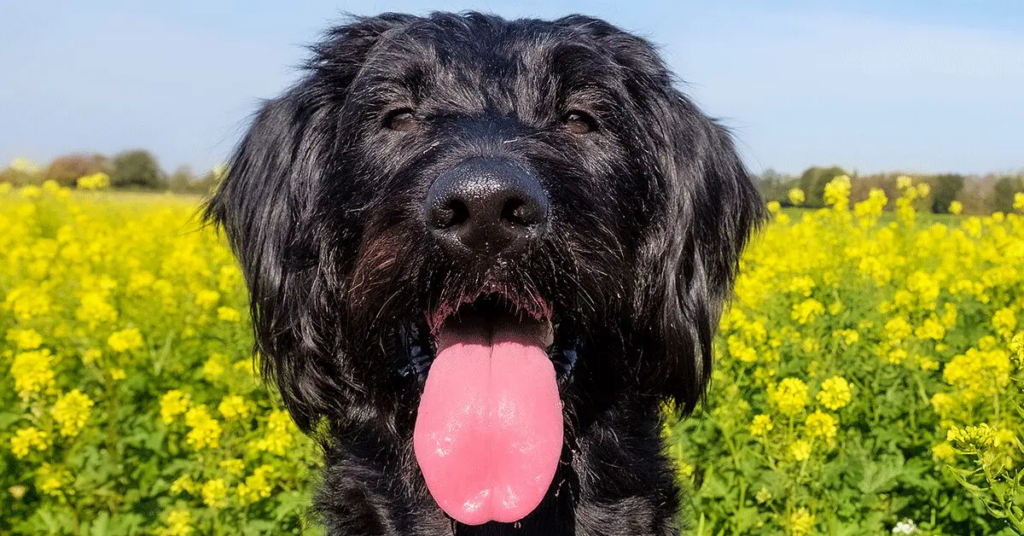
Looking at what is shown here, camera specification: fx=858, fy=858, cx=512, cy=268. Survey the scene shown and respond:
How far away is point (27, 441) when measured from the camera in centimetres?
363

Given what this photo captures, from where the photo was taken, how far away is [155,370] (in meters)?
4.78

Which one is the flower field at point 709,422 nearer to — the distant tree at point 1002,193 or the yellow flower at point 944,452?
the yellow flower at point 944,452

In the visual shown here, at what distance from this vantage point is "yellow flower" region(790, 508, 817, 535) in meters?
3.60

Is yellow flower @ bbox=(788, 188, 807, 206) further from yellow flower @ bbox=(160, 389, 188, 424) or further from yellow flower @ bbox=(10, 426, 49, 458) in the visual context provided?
yellow flower @ bbox=(10, 426, 49, 458)

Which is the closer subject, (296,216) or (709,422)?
(296,216)

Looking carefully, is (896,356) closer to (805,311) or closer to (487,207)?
(805,311)

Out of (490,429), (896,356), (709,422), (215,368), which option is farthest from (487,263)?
(896,356)

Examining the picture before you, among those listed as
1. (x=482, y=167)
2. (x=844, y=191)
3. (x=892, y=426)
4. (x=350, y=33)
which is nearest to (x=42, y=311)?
(x=350, y=33)

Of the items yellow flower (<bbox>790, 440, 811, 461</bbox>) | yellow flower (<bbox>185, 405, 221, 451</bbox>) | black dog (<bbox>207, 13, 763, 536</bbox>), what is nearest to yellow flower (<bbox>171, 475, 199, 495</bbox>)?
yellow flower (<bbox>185, 405, 221, 451</bbox>)

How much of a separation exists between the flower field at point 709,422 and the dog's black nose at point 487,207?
4.40ft

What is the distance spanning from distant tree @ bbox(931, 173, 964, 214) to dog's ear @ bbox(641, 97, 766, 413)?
10570mm

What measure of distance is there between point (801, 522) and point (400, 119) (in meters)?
2.41

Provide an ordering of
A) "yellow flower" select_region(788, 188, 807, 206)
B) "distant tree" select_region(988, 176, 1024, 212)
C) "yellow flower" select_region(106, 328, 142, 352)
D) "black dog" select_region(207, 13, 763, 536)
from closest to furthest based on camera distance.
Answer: "black dog" select_region(207, 13, 763, 536), "yellow flower" select_region(106, 328, 142, 352), "yellow flower" select_region(788, 188, 807, 206), "distant tree" select_region(988, 176, 1024, 212)

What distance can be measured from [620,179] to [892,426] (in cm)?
248
